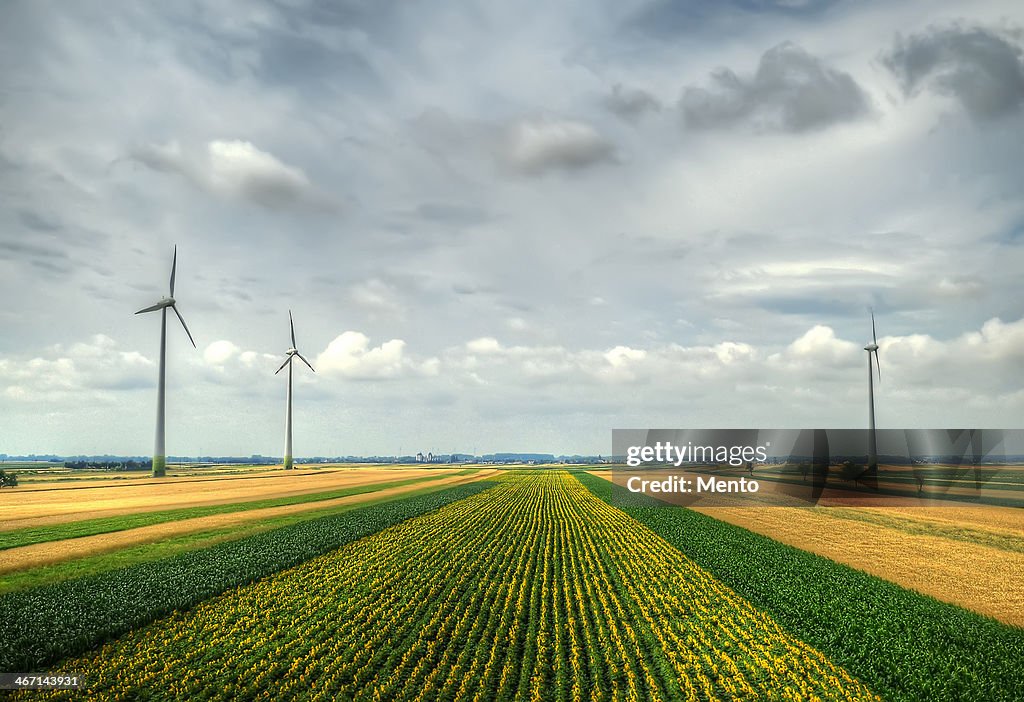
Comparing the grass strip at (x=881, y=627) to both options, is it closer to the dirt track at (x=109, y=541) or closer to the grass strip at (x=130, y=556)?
the grass strip at (x=130, y=556)

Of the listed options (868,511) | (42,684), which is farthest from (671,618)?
(868,511)

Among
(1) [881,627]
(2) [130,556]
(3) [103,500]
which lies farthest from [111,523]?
(1) [881,627]

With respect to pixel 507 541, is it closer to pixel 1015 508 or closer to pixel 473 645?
pixel 473 645

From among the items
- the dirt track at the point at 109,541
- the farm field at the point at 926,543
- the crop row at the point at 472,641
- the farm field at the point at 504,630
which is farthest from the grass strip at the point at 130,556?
the farm field at the point at 926,543

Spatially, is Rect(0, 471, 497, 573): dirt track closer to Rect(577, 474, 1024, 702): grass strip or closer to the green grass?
the green grass

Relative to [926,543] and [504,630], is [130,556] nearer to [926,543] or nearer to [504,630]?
[504,630]

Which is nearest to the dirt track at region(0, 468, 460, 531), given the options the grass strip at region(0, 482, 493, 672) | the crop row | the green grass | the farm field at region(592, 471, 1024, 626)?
the green grass
